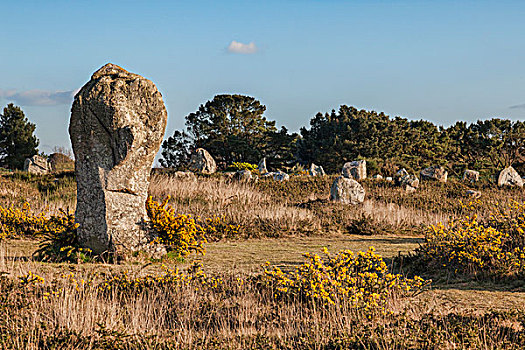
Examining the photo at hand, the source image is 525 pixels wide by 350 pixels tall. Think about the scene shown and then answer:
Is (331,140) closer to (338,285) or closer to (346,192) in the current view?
(346,192)

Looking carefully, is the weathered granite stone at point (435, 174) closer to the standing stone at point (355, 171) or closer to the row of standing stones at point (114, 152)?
the standing stone at point (355, 171)

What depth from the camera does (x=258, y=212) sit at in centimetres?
1348

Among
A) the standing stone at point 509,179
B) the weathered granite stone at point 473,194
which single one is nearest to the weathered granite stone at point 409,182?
the weathered granite stone at point 473,194

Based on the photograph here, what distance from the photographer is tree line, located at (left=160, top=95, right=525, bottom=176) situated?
38.8 meters

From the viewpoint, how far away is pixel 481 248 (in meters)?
7.87

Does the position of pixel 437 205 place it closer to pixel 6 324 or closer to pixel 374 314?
pixel 374 314

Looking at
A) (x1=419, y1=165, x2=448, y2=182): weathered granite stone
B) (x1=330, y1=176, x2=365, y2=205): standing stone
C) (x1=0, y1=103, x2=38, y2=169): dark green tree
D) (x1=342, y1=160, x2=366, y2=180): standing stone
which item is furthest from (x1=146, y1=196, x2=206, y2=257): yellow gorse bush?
(x1=0, y1=103, x2=38, y2=169): dark green tree

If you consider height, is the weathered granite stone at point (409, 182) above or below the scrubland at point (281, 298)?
above

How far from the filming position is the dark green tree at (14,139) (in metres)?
41.4

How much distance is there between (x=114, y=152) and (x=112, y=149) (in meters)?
0.06

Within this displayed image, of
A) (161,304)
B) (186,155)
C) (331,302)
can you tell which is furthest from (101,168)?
(186,155)

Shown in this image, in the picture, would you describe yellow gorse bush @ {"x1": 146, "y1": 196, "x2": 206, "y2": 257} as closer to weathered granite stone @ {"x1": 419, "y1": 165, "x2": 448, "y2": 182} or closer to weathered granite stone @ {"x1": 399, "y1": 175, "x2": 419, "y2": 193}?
weathered granite stone @ {"x1": 399, "y1": 175, "x2": 419, "y2": 193}

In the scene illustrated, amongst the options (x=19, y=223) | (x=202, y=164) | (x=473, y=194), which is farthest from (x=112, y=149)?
(x=202, y=164)

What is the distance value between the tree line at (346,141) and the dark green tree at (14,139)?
11067mm
